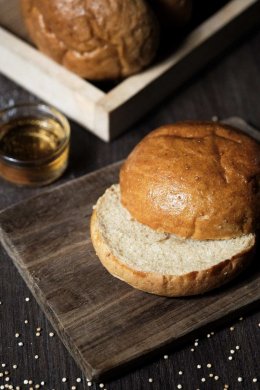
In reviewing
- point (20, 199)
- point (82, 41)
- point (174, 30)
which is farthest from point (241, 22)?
point (20, 199)

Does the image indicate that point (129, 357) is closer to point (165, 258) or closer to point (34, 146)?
point (165, 258)

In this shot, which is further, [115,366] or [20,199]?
[20,199]

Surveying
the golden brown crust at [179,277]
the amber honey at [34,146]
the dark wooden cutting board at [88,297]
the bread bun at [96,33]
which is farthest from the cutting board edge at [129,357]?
the bread bun at [96,33]

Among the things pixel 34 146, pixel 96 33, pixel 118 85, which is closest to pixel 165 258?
pixel 34 146

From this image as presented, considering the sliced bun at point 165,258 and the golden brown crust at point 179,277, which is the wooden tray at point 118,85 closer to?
the sliced bun at point 165,258

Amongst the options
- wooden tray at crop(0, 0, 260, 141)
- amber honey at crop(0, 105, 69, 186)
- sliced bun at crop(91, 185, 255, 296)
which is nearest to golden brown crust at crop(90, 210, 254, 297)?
sliced bun at crop(91, 185, 255, 296)

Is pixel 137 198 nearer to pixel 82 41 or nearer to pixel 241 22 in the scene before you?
pixel 82 41
